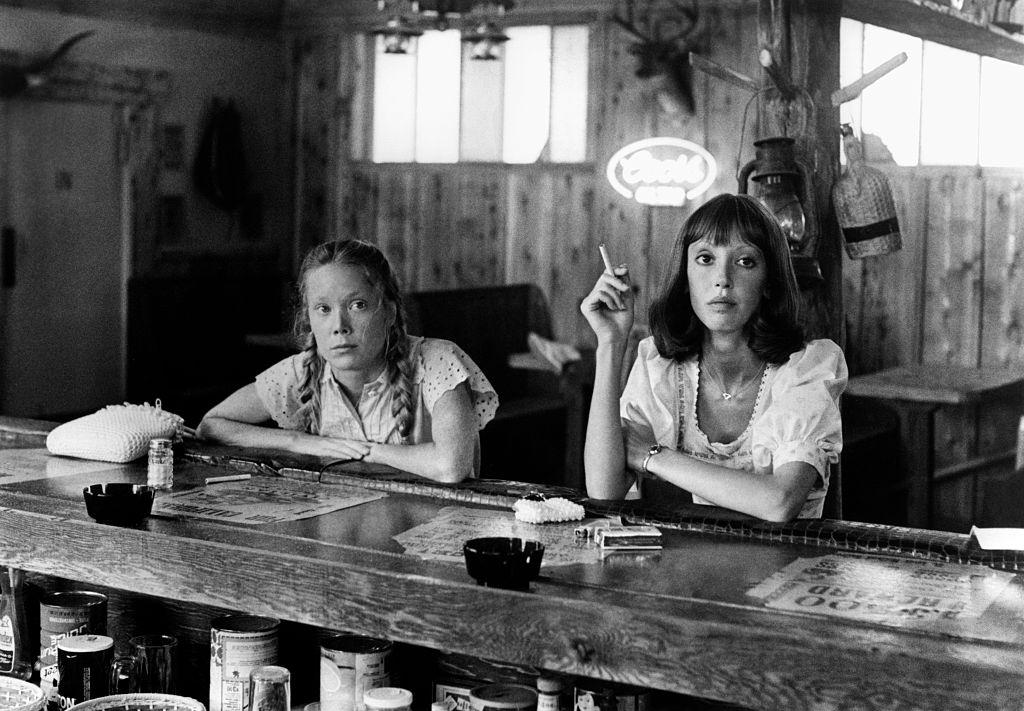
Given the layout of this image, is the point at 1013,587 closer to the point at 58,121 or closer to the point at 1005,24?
the point at 1005,24

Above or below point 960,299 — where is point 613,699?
below

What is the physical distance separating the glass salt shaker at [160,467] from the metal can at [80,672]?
345mm

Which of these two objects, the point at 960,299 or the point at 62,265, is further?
the point at 62,265

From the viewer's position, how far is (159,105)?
26.1ft

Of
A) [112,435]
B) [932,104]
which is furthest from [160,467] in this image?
[932,104]

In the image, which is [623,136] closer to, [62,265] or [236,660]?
[62,265]

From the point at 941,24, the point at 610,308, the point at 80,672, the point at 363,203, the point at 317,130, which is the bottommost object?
the point at 80,672

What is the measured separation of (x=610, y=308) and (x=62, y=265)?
5.73 meters

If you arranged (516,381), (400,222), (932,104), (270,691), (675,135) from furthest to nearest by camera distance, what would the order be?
(400,222)
(675,135)
(516,381)
(932,104)
(270,691)

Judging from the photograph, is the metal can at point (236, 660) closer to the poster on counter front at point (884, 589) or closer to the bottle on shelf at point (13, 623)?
the bottle on shelf at point (13, 623)

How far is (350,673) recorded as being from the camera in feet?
6.43

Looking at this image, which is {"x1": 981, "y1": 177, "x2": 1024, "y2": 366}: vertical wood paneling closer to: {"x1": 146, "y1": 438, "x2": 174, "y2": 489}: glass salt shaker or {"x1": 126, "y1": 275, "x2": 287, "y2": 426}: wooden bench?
{"x1": 126, "y1": 275, "x2": 287, "y2": 426}: wooden bench

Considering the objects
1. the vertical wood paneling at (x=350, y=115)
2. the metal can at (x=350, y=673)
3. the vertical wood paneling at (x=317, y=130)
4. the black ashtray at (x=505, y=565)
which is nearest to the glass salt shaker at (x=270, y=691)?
the metal can at (x=350, y=673)

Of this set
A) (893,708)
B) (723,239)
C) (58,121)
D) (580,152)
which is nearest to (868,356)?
(580,152)
